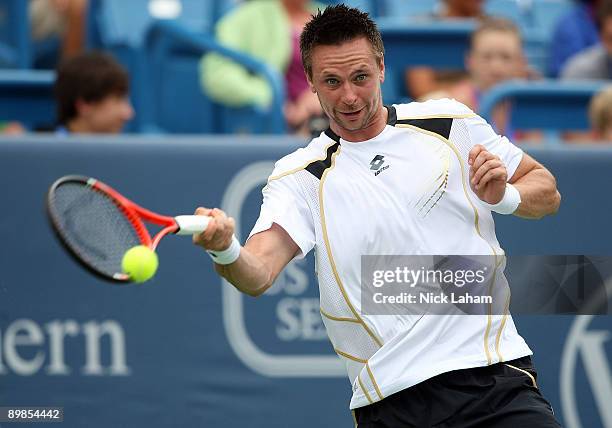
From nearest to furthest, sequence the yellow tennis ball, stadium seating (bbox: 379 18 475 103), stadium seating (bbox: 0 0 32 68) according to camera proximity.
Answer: the yellow tennis ball → stadium seating (bbox: 379 18 475 103) → stadium seating (bbox: 0 0 32 68)

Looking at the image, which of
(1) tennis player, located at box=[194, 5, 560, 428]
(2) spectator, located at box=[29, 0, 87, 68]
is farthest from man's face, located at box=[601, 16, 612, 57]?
(1) tennis player, located at box=[194, 5, 560, 428]

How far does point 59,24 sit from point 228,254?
15.0 ft

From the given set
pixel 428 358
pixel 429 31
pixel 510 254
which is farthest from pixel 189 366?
pixel 429 31

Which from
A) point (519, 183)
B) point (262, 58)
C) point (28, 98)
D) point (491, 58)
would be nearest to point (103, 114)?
point (28, 98)

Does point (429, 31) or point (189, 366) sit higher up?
point (429, 31)

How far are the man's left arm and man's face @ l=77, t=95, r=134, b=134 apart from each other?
270cm

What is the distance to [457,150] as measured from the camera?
4039mm

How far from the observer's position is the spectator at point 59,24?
749 cm

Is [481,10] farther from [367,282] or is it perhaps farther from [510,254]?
[367,282]

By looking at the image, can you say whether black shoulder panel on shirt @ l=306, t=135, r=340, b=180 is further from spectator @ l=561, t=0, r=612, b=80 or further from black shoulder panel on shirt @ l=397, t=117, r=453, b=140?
spectator @ l=561, t=0, r=612, b=80

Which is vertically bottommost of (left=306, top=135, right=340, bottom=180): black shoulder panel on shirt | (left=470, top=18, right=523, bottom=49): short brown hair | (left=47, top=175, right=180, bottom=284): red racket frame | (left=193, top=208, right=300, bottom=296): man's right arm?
(left=193, top=208, right=300, bottom=296): man's right arm

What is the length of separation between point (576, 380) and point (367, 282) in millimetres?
2360

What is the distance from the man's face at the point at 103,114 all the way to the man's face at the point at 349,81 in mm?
2436

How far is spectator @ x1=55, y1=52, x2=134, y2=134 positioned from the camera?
6141 mm
